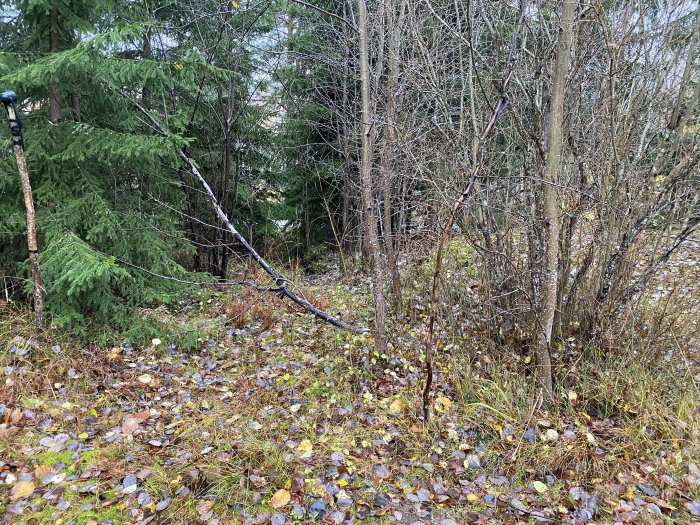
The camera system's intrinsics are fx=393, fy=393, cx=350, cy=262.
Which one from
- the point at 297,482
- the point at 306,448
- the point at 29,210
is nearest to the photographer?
the point at 297,482

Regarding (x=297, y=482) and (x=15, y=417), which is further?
(x=15, y=417)

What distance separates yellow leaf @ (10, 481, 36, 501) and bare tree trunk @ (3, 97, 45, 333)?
1.98 m

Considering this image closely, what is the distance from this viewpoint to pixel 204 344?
4465 mm

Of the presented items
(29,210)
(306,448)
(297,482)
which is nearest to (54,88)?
(29,210)

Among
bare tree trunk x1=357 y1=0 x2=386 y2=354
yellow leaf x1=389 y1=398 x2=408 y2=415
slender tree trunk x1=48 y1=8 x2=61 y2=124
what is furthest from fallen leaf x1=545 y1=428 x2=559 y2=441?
slender tree trunk x1=48 y1=8 x2=61 y2=124

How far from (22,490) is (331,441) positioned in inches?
73.8

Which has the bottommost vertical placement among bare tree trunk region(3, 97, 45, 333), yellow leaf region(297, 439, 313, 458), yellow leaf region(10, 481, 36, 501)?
yellow leaf region(10, 481, 36, 501)

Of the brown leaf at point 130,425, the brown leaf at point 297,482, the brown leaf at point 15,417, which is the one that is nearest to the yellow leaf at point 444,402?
the brown leaf at point 297,482

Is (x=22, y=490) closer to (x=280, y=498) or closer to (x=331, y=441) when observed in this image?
(x=280, y=498)

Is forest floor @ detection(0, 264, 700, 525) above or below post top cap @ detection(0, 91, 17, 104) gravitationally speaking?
below

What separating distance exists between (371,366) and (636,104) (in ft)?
10.6

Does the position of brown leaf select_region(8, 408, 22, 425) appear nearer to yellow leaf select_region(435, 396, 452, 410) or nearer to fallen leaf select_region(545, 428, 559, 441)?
yellow leaf select_region(435, 396, 452, 410)

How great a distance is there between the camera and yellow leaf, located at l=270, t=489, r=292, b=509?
2.30 metres

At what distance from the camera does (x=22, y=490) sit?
2311 millimetres
